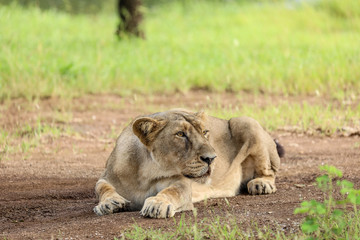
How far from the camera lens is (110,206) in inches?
173

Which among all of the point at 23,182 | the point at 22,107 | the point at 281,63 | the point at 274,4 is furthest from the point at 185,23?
the point at 23,182

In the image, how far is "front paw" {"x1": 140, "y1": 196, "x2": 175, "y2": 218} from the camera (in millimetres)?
4121

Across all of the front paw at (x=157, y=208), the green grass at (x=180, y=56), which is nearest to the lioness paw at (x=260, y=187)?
the front paw at (x=157, y=208)

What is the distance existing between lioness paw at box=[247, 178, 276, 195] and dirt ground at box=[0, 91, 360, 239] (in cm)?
10

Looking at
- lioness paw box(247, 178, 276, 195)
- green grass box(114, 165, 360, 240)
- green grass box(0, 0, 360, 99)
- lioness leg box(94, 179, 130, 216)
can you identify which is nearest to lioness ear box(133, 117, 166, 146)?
lioness leg box(94, 179, 130, 216)

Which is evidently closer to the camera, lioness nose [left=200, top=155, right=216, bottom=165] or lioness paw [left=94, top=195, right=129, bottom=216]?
lioness nose [left=200, top=155, right=216, bottom=165]

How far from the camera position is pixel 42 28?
47.5 ft

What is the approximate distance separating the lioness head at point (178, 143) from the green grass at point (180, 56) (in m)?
5.08

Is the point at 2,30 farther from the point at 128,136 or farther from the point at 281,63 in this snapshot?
the point at 128,136

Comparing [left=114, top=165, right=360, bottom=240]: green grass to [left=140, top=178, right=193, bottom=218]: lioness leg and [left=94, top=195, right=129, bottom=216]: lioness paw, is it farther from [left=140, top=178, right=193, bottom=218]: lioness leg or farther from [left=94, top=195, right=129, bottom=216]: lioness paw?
[left=94, top=195, right=129, bottom=216]: lioness paw

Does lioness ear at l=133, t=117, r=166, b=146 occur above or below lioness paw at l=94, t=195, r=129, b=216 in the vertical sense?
above

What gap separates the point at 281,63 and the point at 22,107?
450 centimetres

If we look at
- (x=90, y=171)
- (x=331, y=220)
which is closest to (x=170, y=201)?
(x=331, y=220)

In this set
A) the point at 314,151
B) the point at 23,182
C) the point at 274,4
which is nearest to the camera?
the point at 23,182
